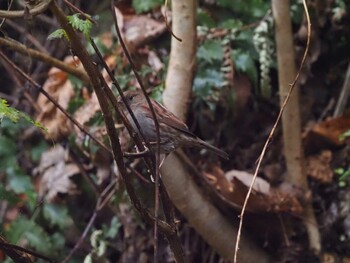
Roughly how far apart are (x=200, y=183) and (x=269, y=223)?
1.49 feet

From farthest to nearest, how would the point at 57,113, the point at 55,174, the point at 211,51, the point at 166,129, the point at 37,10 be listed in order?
the point at 55,174 < the point at 57,113 < the point at 211,51 < the point at 166,129 < the point at 37,10

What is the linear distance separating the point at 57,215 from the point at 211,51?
1.41m

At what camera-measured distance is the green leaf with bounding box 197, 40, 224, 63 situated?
3787mm

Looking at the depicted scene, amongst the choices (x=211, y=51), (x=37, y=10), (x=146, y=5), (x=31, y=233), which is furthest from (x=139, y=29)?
(x=37, y=10)

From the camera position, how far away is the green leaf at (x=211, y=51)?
3.79 metres

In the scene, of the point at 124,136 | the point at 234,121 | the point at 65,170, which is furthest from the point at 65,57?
the point at 124,136

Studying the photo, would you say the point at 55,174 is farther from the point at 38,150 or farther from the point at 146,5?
the point at 146,5

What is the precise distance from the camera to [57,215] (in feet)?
13.5

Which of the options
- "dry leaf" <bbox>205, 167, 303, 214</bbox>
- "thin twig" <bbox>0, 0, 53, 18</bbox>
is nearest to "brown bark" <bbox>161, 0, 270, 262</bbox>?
"dry leaf" <bbox>205, 167, 303, 214</bbox>

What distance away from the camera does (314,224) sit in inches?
138

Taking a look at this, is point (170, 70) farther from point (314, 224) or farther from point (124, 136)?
point (314, 224)

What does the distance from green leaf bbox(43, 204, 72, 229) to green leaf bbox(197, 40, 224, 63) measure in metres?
1.31

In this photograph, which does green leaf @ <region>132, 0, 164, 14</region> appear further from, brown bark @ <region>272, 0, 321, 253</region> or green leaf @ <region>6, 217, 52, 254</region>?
green leaf @ <region>6, 217, 52, 254</region>

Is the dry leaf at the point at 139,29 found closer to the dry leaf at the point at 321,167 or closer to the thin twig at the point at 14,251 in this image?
the dry leaf at the point at 321,167
